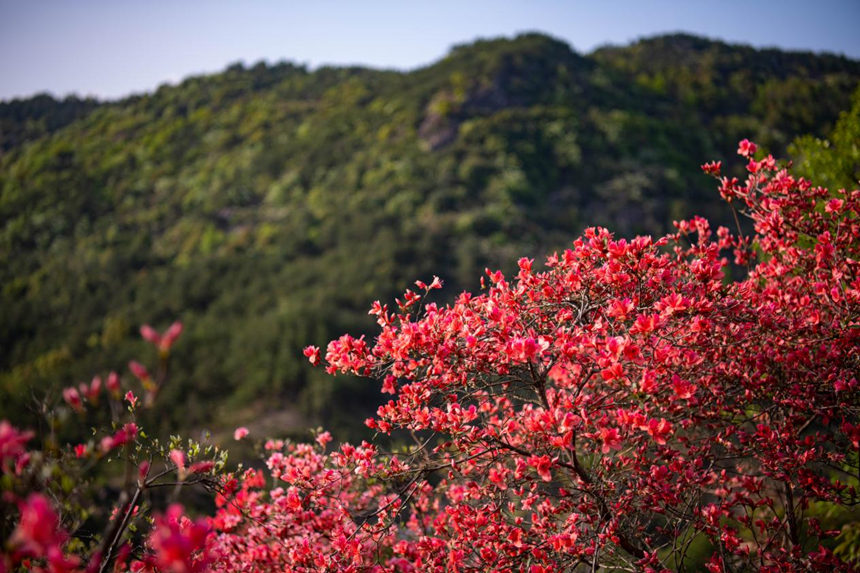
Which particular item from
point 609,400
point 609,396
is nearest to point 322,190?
point 609,400

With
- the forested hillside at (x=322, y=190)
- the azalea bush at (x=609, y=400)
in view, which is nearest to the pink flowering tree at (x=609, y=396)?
the azalea bush at (x=609, y=400)

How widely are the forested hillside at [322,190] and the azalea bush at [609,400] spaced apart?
9063mm

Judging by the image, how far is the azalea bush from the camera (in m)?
2.69

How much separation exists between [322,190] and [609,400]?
80.4 feet

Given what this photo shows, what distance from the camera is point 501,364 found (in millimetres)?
2746

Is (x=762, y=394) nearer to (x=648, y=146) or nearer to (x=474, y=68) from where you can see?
(x=648, y=146)

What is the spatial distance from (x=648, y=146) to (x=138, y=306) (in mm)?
26909

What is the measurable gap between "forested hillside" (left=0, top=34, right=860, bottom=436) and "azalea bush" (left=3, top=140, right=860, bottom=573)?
906 centimetres

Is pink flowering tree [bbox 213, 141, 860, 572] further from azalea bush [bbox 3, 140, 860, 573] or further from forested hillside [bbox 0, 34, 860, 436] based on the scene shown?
forested hillside [bbox 0, 34, 860, 436]

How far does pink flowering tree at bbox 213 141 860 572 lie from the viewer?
2.69 metres

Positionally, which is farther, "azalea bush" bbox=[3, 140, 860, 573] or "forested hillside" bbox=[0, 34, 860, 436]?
"forested hillside" bbox=[0, 34, 860, 436]

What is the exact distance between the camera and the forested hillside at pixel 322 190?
Answer: 54.7ft

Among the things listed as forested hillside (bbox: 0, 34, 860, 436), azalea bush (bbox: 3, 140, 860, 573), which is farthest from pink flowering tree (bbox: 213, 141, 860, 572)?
forested hillside (bbox: 0, 34, 860, 436)

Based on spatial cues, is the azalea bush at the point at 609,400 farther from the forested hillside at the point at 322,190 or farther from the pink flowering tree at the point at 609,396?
the forested hillside at the point at 322,190
